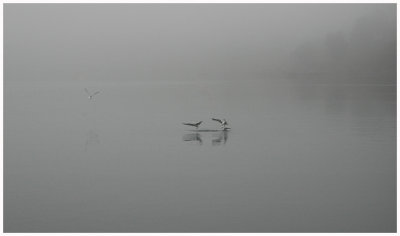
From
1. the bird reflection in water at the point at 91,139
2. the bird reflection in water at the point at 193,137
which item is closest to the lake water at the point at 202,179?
the bird reflection in water at the point at 193,137

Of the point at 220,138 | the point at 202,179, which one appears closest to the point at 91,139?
the point at 220,138

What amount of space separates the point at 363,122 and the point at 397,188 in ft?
64.7

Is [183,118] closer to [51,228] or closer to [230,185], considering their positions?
[230,185]

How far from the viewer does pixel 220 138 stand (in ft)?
96.1

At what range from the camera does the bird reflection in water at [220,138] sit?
27.6m

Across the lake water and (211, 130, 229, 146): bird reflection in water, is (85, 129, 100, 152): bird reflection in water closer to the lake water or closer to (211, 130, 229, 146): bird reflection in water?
the lake water

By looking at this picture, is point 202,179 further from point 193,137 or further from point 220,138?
point 193,137

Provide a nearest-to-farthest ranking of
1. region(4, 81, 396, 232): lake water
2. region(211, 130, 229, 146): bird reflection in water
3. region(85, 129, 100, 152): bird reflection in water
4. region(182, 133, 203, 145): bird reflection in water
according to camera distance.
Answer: region(4, 81, 396, 232): lake water < region(211, 130, 229, 146): bird reflection in water < region(182, 133, 203, 145): bird reflection in water < region(85, 129, 100, 152): bird reflection in water

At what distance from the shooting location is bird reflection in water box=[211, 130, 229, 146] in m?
27.6

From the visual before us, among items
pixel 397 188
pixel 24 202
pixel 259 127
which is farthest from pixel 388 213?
pixel 259 127

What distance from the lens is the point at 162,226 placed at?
15.3m

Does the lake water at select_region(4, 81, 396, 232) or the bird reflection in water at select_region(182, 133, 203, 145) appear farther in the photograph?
the bird reflection in water at select_region(182, 133, 203, 145)

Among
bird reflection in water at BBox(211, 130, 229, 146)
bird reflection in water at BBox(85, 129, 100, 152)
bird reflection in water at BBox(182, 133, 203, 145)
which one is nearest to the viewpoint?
bird reflection in water at BBox(211, 130, 229, 146)

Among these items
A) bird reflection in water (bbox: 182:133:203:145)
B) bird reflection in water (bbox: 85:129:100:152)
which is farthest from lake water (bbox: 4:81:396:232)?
bird reflection in water (bbox: 85:129:100:152)
